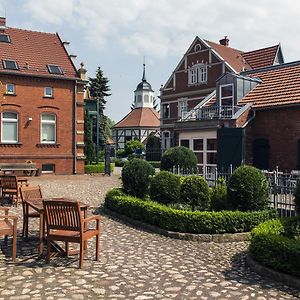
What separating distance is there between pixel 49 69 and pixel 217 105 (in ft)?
37.6

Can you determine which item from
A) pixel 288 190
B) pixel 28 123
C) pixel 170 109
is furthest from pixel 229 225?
pixel 170 109

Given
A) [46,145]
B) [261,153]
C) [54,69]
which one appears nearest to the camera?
[261,153]

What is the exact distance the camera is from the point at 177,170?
16.1 m

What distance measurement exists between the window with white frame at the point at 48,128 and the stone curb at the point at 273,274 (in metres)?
21.4

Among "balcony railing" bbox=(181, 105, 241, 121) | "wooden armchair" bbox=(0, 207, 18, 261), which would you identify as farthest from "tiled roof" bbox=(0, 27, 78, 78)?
"wooden armchair" bbox=(0, 207, 18, 261)

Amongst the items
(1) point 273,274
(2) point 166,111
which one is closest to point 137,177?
(1) point 273,274

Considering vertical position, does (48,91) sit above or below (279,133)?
above

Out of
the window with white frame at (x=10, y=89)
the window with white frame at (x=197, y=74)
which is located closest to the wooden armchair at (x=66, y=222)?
the window with white frame at (x=10, y=89)

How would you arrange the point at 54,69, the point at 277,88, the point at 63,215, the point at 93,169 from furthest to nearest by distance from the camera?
the point at 93,169, the point at 54,69, the point at 277,88, the point at 63,215

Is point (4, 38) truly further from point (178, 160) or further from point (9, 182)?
point (9, 182)

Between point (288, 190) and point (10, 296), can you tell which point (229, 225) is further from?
point (10, 296)

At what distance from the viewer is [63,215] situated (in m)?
6.56

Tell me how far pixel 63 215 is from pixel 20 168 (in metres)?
18.1

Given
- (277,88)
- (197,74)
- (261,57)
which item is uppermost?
(261,57)
